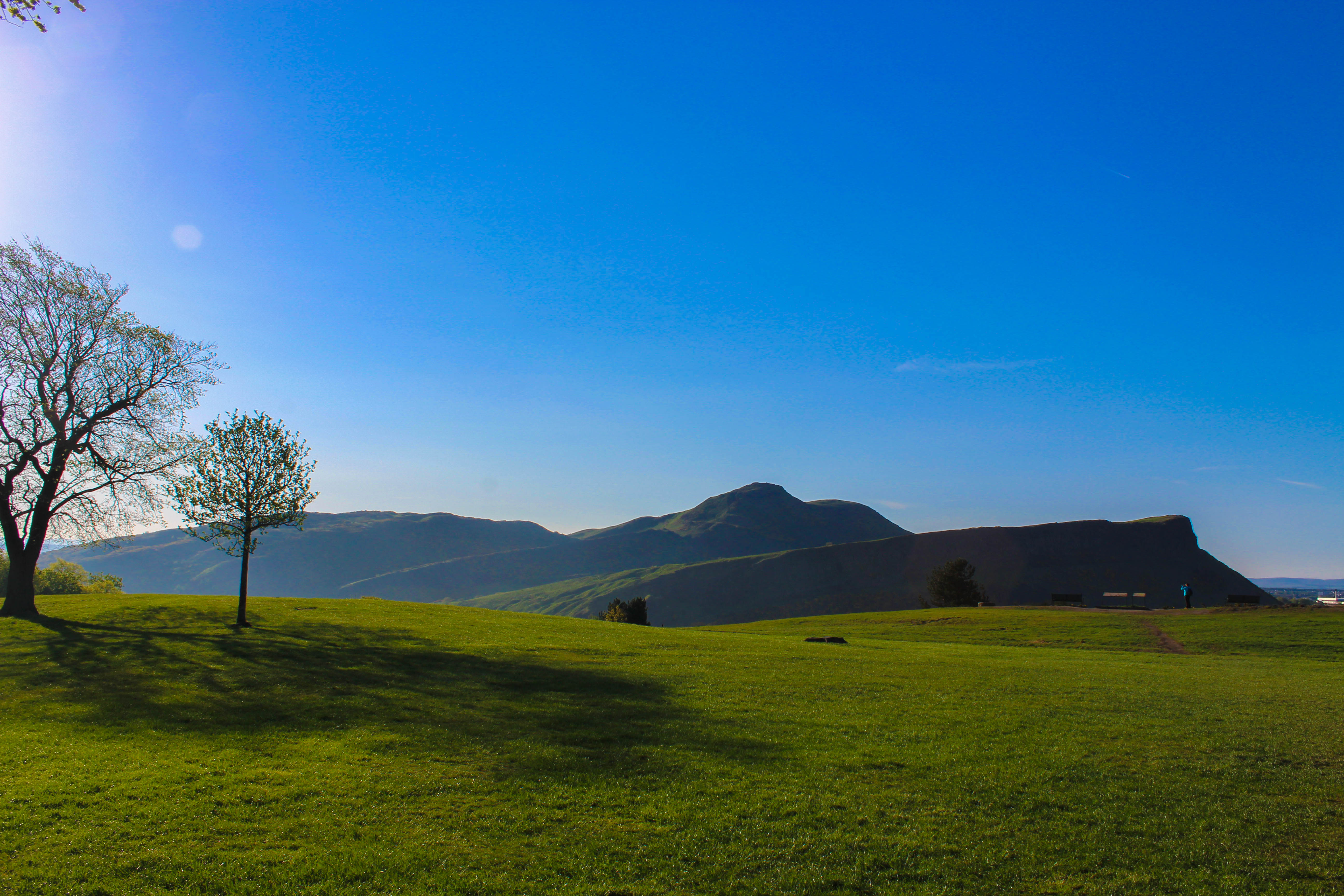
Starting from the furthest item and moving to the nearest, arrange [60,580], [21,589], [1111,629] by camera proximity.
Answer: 1. [60,580]
2. [1111,629]
3. [21,589]

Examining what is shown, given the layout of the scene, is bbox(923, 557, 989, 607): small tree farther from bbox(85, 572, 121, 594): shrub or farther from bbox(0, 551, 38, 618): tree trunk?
bbox(85, 572, 121, 594): shrub

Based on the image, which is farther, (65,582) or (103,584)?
(103,584)

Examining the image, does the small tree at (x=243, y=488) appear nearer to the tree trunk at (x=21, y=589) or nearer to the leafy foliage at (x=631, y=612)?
the tree trunk at (x=21, y=589)

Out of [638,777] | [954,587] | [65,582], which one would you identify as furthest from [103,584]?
[954,587]

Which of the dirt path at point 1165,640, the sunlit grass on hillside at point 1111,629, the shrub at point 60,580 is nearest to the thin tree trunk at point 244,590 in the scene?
the sunlit grass on hillside at point 1111,629

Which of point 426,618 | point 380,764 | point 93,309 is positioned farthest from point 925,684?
point 93,309

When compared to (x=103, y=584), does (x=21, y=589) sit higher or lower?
higher

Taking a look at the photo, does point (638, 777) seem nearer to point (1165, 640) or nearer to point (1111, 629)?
point (1165, 640)

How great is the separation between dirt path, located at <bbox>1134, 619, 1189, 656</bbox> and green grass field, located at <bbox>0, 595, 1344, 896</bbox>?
712 inches

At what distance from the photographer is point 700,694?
22234 mm

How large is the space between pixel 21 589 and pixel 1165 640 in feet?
246

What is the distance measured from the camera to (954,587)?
10919cm

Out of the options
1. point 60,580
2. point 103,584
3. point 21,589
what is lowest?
point 103,584

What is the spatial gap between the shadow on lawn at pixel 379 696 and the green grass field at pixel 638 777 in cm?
14
